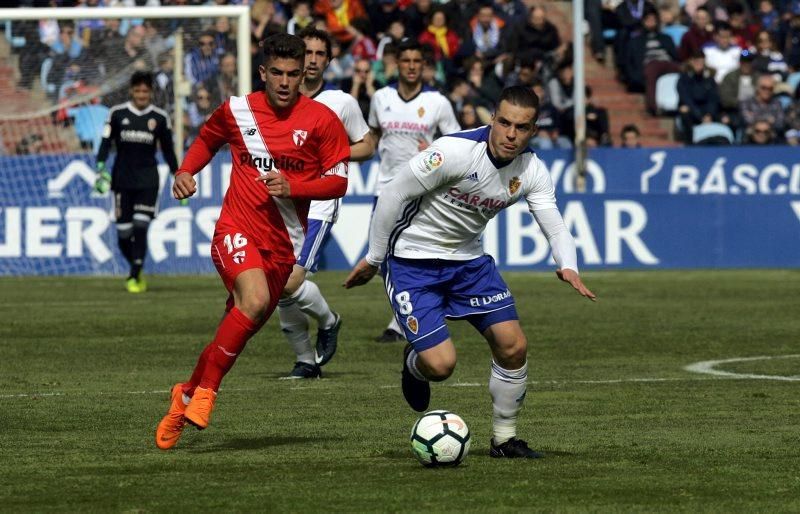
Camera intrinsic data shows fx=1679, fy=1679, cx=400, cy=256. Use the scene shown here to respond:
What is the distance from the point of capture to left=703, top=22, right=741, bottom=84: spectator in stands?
29386mm

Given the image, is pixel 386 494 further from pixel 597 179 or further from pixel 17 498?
pixel 597 179

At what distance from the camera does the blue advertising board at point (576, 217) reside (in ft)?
75.5

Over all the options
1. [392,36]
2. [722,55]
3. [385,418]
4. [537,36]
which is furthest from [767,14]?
[385,418]

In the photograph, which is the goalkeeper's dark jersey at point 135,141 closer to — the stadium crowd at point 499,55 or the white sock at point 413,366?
the stadium crowd at point 499,55

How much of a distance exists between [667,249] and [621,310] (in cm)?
627

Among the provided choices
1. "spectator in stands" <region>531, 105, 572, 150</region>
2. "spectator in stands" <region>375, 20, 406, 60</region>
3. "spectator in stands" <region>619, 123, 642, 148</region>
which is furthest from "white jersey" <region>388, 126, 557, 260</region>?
"spectator in stands" <region>375, 20, 406, 60</region>

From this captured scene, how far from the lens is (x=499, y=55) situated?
2786 centimetres

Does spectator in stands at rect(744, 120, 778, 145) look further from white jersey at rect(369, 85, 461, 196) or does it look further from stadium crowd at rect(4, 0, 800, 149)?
white jersey at rect(369, 85, 461, 196)

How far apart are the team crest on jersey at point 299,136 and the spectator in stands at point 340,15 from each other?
1840 cm

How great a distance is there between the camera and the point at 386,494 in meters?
7.16

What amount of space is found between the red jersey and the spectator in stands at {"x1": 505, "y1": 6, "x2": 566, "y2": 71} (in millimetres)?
19305

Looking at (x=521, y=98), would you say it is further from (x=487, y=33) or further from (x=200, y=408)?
(x=487, y=33)

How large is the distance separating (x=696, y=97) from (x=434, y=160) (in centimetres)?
1980

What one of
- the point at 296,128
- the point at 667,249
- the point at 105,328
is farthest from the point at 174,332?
the point at 667,249
